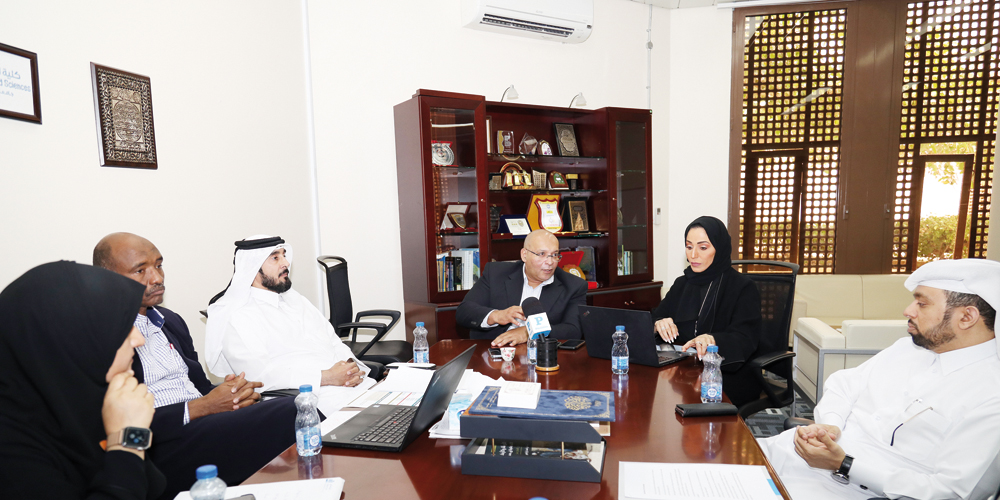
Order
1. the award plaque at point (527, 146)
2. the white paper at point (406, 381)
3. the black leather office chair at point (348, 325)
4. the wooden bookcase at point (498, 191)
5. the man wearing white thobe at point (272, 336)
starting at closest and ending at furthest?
1. the white paper at point (406, 381)
2. the man wearing white thobe at point (272, 336)
3. the black leather office chair at point (348, 325)
4. the wooden bookcase at point (498, 191)
5. the award plaque at point (527, 146)

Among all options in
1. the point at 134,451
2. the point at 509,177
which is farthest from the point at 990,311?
the point at 509,177

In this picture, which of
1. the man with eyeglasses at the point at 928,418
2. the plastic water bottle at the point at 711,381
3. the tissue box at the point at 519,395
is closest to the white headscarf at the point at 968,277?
the man with eyeglasses at the point at 928,418

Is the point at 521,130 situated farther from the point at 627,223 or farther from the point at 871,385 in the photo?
the point at 871,385

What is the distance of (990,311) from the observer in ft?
5.29

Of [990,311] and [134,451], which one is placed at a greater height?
[990,311]

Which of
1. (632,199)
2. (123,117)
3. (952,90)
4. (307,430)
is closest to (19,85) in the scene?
(123,117)

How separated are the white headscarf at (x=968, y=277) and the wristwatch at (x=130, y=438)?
2.16m

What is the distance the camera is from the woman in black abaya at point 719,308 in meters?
2.49

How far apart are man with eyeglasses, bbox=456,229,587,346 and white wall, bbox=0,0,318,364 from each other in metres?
1.53

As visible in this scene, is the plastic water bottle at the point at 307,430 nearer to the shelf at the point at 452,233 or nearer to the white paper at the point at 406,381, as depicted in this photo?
the white paper at the point at 406,381

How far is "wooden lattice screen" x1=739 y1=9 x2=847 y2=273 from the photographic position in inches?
207

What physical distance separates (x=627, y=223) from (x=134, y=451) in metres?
4.25

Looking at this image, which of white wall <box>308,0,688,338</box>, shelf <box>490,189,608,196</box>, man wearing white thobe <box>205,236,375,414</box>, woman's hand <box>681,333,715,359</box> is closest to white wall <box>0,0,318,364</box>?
white wall <box>308,0,688,338</box>

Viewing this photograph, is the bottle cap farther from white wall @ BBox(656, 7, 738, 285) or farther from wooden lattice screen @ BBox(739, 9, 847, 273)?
wooden lattice screen @ BBox(739, 9, 847, 273)
